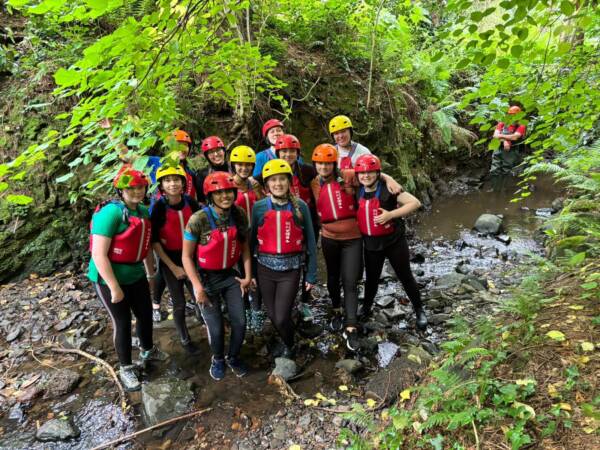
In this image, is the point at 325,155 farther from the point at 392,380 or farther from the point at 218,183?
the point at 392,380

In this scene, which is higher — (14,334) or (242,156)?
(242,156)

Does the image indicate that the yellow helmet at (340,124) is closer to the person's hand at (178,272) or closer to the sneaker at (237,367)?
the person's hand at (178,272)

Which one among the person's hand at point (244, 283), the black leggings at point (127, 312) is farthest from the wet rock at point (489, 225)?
the black leggings at point (127, 312)

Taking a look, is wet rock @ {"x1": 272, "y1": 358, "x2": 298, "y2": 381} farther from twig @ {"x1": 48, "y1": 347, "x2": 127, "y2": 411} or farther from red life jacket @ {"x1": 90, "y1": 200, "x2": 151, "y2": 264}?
red life jacket @ {"x1": 90, "y1": 200, "x2": 151, "y2": 264}

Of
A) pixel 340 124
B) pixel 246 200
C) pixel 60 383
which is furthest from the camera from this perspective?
pixel 340 124

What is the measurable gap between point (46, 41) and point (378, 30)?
8.34m

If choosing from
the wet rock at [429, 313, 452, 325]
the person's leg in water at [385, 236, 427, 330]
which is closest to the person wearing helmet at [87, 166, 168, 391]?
the person's leg in water at [385, 236, 427, 330]

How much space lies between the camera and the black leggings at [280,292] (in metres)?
4.84

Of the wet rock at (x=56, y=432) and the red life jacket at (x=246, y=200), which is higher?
the red life jacket at (x=246, y=200)

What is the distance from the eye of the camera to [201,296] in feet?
14.7

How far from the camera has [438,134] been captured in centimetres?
1290

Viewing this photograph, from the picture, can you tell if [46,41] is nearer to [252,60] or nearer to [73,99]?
[73,99]

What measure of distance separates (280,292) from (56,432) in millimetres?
2964

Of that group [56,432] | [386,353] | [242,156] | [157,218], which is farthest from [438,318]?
[56,432]
